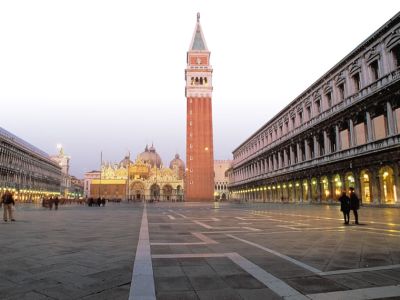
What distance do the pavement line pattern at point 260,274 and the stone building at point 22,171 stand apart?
68508 millimetres

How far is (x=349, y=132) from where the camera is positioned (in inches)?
1346

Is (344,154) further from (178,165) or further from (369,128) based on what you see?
(178,165)

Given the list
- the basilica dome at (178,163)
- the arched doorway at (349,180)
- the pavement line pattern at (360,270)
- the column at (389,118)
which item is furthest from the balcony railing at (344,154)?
the basilica dome at (178,163)

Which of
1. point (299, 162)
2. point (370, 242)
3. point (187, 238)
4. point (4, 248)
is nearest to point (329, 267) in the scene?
point (370, 242)

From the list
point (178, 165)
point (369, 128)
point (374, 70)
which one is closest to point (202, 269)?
point (369, 128)

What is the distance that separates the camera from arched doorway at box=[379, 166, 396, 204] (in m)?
27.7

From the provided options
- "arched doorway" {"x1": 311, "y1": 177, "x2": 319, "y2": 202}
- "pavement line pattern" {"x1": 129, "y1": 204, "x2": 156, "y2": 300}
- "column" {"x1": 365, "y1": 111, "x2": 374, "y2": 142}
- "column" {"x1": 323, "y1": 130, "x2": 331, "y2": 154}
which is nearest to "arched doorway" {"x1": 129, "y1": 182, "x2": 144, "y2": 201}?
"arched doorway" {"x1": 311, "y1": 177, "x2": 319, "y2": 202}

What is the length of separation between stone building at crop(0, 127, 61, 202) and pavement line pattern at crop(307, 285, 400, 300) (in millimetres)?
71907

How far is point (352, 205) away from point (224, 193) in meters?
121

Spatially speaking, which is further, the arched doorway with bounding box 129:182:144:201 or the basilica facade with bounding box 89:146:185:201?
the arched doorway with bounding box 129:182:144:201

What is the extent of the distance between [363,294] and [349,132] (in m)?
32.7

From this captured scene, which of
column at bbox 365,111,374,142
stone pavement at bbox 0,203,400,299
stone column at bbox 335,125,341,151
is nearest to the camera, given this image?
stone pavement at bbox 0,203,400,299

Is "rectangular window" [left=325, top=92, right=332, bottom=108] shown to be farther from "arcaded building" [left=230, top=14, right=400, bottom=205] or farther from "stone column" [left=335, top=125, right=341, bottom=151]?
"stone column" [left=335, top=125, right=341, bottom=151]

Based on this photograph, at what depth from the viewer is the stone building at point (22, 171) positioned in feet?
223
